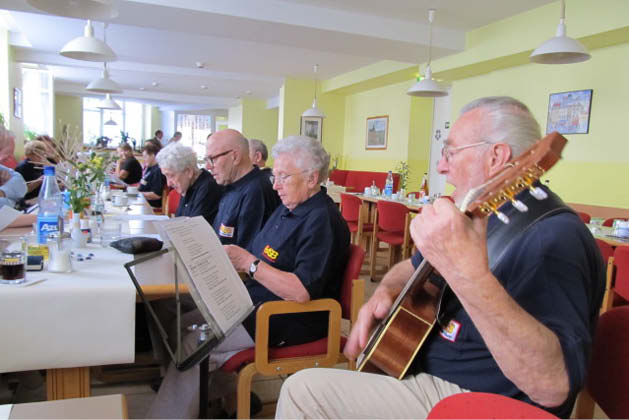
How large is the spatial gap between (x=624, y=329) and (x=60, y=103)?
58.5 feet

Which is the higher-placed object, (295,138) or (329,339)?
(295,138)

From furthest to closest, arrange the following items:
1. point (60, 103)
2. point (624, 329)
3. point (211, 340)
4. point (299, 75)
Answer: point (60, 103)
point (299, 75)
point (211, 340)
point (624, 329)

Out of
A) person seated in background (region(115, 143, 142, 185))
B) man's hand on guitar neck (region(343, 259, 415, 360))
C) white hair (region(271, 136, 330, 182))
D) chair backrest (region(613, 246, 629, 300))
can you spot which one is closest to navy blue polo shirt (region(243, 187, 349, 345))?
white hair (region(271, 136, 330, 182))

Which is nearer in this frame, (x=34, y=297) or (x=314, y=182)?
(x=34, y=297)

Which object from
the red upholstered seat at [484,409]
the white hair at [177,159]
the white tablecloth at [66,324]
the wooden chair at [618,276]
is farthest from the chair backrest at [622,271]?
the white hair at [177,159]

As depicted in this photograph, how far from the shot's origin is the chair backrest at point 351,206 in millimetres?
5085

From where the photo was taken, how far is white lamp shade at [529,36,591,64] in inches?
137

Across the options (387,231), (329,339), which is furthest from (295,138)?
(387,231)

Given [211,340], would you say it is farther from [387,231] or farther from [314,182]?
[387,231]

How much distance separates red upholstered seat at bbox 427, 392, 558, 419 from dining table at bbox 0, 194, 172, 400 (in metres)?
0.99

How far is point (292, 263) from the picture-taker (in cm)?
175

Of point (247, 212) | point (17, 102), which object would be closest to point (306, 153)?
point (247, 212)

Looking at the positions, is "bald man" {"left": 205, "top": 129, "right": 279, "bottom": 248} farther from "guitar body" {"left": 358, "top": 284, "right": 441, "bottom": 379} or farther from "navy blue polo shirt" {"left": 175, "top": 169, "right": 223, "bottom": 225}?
"guitar body" {"left": 358, "top": 284, "right": 441, "bottom": 379}

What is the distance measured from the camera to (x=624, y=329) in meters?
1.03
